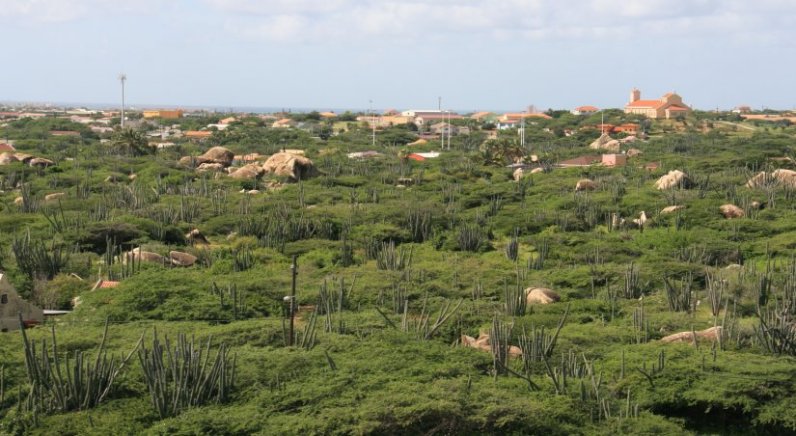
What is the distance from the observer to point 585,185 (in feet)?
140

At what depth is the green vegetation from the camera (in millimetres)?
13859

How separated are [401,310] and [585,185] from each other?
2344 centimetres

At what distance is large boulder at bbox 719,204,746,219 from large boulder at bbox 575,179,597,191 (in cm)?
844

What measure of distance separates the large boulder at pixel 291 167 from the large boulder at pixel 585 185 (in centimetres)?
1248

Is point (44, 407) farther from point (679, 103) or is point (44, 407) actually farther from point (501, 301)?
point (679, 103)

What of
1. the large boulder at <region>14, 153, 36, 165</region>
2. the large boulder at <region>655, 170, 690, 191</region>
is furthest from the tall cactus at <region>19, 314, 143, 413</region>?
the large boulder at <region>14, 153, 36, 165</region>

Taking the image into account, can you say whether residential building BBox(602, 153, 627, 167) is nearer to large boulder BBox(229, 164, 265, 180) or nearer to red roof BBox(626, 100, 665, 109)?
large boulder BBox(229, 164, 265, 180)

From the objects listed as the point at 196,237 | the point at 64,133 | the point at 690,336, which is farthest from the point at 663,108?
the point at 690,336

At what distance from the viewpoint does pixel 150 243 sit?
91.7ft

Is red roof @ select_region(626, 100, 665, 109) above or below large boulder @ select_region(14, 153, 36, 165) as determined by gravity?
above

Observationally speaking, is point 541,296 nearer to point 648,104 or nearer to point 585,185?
point 585,185

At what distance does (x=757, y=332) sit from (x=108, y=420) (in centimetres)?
1042

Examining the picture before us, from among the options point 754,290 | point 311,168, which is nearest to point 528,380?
point 754,290

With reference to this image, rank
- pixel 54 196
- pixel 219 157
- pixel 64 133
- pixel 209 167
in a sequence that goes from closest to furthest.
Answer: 1. pixel 54 196
2. pixel 209 167
3. pixel 219 157
4. pixel 64 133
